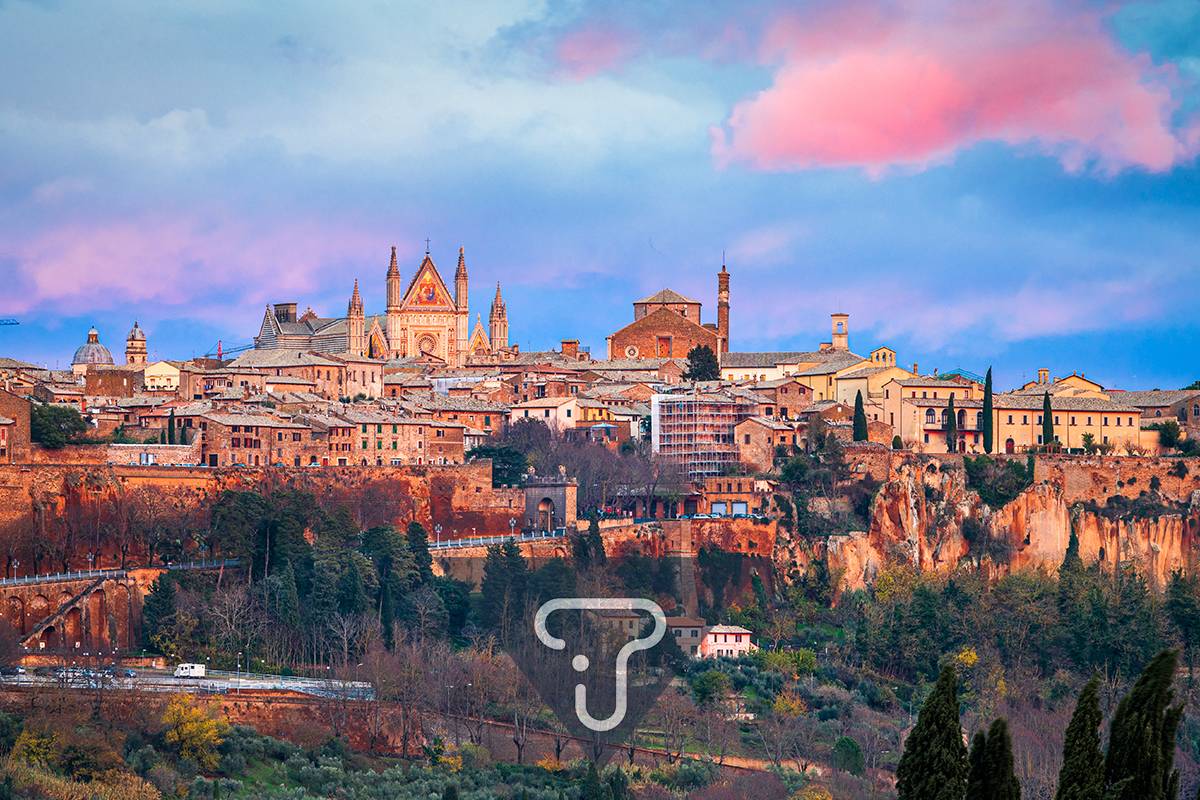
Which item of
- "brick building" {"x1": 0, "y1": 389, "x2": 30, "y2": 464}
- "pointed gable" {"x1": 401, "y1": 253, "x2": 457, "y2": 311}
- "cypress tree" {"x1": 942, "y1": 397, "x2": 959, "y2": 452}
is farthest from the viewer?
"pointed gable" {"x1": 401, "y1": 253, "x2": 457, "y2": 311}

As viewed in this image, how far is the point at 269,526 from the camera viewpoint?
5981 cm

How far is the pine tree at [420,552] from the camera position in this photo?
60656mm

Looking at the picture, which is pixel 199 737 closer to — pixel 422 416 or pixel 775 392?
pixel 422 416

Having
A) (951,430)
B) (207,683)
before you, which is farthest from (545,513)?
(207,683)

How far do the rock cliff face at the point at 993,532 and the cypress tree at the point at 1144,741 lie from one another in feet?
120

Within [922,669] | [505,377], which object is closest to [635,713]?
[922,669]

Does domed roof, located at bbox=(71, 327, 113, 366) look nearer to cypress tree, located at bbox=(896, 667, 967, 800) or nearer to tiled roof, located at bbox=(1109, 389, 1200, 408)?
tiled roof, located at bbox=(1109, 389, 1200, 408)

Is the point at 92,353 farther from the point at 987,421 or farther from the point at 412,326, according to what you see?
the point at 987,421

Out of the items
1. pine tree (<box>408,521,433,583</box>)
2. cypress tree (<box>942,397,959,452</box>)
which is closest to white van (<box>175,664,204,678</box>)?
pine tree (<box>408,521,433,583</box>)

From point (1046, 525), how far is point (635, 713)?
22431mm

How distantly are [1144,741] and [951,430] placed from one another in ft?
145

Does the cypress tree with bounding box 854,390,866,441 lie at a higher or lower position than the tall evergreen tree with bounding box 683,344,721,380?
lower

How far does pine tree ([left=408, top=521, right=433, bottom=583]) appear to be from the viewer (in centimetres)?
6066

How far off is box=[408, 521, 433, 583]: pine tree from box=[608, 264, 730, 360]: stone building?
101ft
